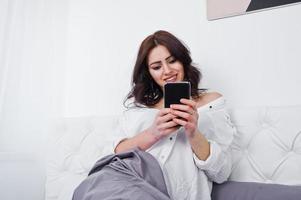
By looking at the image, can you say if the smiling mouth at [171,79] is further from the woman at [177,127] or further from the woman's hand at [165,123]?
the woman's hand at [165,123]

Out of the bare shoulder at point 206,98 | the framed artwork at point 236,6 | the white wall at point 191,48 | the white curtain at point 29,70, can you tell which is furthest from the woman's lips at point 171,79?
the white curtain at point 29,70

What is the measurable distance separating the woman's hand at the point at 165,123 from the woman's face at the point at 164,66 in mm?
242

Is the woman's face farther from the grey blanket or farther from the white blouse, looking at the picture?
the grey blanket

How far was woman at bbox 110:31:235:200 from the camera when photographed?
30.1 inches

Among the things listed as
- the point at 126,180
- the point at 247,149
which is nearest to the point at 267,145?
the point at 247,149

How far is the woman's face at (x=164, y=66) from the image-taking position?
98 centimetres

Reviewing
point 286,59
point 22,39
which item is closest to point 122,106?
point 22,39

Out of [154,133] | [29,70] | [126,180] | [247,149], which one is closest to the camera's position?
[126,180]

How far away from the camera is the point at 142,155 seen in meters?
0.78

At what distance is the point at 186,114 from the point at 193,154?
0.14 metres

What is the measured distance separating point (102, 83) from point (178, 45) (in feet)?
1.81

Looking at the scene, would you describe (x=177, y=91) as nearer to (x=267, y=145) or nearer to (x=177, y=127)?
(x=177, y=127)

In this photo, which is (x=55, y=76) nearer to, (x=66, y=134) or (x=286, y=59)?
(x=66, y=134)

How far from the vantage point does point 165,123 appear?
2.50 feet
